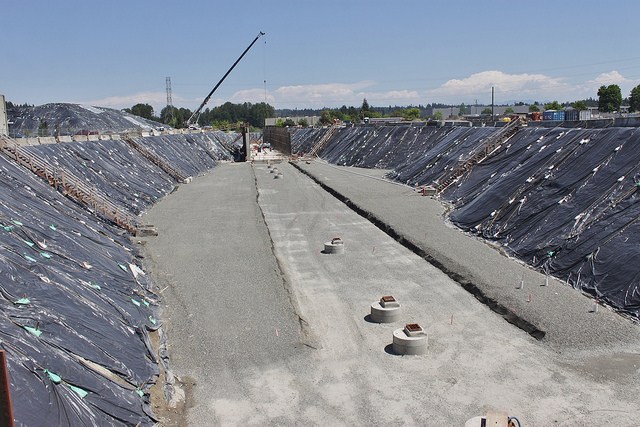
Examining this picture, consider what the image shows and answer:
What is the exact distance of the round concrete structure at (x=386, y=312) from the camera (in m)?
16.5

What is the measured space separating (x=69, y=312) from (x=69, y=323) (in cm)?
58

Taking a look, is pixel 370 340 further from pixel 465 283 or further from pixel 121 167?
pixel 121 167

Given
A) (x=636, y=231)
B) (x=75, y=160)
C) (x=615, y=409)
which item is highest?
(x=75, y=160)

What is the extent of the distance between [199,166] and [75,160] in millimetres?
31740

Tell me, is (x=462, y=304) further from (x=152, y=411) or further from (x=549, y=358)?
(x=152, y=411)

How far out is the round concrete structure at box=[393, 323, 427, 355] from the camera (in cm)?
1432

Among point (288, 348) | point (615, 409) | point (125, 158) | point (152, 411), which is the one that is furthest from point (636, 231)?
point (125, 158)

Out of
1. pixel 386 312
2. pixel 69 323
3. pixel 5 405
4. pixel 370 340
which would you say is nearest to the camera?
pixel 5 405

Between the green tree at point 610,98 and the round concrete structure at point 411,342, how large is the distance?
117m

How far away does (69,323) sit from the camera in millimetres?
12461

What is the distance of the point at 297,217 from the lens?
3469 centimetres

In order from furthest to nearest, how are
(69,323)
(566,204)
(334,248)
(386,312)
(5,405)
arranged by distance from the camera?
(334,248) → (566,204) → (386,312) → (69,323) → (5,405)

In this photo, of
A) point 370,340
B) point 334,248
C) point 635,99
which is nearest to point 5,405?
point 370,340

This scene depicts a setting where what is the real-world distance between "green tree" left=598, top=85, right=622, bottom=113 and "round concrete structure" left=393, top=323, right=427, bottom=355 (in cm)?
11743
